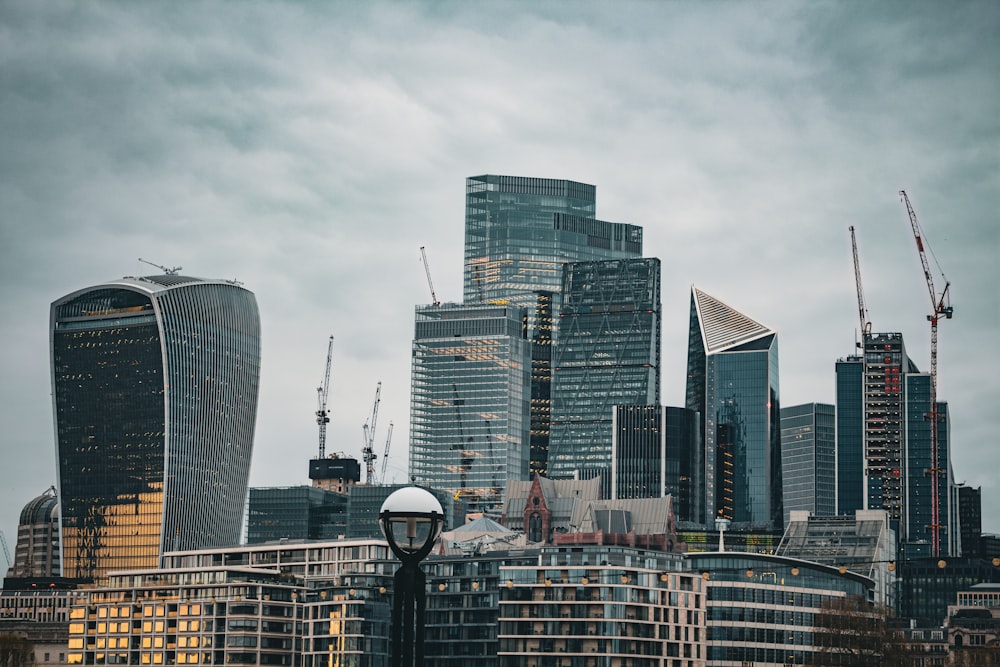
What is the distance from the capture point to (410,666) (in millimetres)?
55594

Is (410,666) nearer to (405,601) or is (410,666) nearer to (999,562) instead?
(405,601)

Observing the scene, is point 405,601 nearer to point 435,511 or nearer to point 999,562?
point 435,511

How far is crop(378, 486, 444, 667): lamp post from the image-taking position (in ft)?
184

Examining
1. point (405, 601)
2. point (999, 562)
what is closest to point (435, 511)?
point (405, 601)

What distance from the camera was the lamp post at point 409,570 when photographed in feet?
184

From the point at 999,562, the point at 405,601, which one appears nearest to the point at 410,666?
the point at 405,601

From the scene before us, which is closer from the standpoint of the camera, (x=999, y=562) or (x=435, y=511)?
(x=435, y=511)

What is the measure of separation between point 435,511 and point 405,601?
3.17 metres

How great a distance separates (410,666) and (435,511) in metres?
5.22

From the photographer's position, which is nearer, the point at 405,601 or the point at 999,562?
the point at 405,601

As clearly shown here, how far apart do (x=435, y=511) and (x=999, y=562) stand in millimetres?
59825

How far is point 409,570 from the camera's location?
185ft

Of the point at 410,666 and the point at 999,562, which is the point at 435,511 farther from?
the point at 999,562

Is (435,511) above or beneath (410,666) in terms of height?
above
